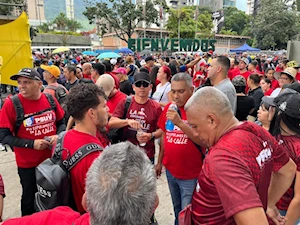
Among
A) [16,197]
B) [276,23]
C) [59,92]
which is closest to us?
[16,197]

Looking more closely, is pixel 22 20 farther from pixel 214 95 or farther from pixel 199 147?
pixel 214 95

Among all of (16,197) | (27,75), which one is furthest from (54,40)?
(27,75)

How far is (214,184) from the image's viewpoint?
1236mm

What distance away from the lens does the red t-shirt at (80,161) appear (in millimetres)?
1632

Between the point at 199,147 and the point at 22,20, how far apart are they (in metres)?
5.05

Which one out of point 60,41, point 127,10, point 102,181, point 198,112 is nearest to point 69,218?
point 102,181

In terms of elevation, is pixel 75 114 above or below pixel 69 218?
above

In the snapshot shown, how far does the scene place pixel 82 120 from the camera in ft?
6.33

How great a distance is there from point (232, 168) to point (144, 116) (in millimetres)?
1976

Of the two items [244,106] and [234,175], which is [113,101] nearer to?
[244,106]

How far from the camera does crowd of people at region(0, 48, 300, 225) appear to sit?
0.96 metres

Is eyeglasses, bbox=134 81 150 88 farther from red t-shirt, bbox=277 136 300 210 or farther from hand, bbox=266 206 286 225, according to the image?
hand, bbox=266 206 286 225

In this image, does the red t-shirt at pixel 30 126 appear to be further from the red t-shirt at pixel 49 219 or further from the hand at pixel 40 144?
the red t-shirt at pixel 49 219

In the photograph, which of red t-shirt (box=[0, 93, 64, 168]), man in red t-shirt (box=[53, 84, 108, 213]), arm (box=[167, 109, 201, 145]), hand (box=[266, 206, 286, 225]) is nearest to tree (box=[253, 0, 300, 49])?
arm (box=[167, 109, 201, 145])
